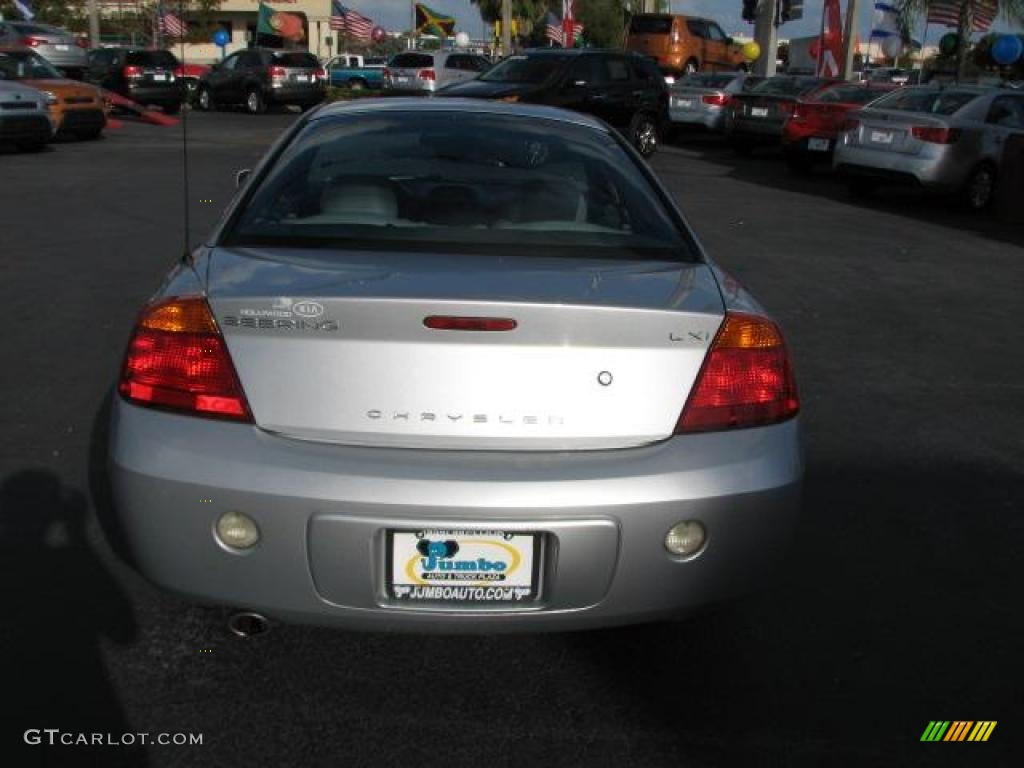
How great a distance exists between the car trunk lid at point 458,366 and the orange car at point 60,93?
56.1 feet

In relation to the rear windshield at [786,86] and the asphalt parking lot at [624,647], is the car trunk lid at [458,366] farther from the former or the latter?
the rear windshield at [786,86]

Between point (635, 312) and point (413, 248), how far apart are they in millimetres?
735

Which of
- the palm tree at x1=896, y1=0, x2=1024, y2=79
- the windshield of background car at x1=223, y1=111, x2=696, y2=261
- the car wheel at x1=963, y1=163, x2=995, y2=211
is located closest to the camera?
the windshield of background car at x1=223, y1=111, x2=696, y2=261

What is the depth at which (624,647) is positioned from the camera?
10.8ft

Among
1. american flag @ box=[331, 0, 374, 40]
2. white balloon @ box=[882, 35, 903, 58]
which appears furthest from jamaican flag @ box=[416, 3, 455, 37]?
white balloon @ box=[882, 35, 903, 58]

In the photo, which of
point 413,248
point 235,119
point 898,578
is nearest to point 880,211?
point 898,578

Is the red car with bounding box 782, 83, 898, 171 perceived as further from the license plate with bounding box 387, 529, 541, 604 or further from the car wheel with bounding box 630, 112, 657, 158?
the license plate with bounding box 387, 529, 541, 604

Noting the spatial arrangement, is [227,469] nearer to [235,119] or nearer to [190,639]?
[190,639]

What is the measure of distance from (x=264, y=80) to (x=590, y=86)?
14933 mm

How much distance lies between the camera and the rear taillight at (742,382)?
8.98 feet

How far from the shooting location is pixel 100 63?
30812 mm

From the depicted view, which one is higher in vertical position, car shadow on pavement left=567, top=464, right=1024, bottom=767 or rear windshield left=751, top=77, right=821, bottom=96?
rear windshield left=751, top=77, right=821, bottom=96

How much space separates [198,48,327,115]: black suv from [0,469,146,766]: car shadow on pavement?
93.0 feet

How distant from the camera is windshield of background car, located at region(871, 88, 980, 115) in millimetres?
14492
